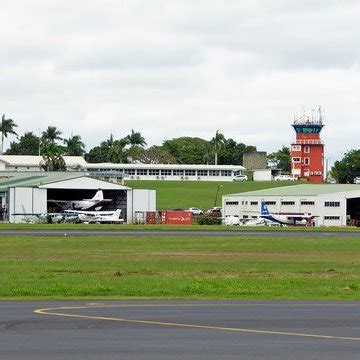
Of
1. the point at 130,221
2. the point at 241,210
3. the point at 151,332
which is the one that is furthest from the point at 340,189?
the point at 151,332

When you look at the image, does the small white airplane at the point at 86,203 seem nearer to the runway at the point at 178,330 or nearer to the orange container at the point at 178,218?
the orange container at the point at 178,218

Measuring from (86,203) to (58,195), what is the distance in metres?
11.8

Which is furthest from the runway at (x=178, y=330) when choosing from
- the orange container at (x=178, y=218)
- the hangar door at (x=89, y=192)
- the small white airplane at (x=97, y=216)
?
the hangar door at (x=89, y=192)

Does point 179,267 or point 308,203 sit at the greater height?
point 308,203

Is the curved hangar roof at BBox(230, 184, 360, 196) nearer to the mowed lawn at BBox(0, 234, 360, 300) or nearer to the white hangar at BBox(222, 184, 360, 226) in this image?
the white hangar at BBox(222, 184, 360, 226)

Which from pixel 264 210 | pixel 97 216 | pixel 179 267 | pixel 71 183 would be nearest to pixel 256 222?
pixel 264 210

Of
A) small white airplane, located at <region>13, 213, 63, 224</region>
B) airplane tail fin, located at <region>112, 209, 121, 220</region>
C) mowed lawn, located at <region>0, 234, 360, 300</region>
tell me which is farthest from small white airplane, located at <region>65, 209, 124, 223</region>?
mowed lawn, located at <region>0, 234, 360, 300</region>

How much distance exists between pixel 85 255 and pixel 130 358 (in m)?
38.0

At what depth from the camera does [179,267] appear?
4834 cm

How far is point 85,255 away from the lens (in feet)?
184

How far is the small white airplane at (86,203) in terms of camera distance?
422 feet

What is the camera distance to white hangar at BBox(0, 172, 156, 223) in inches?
4843

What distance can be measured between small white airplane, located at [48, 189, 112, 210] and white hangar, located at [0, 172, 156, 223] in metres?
0.82

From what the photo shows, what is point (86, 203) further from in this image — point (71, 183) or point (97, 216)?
point (97, 216)
